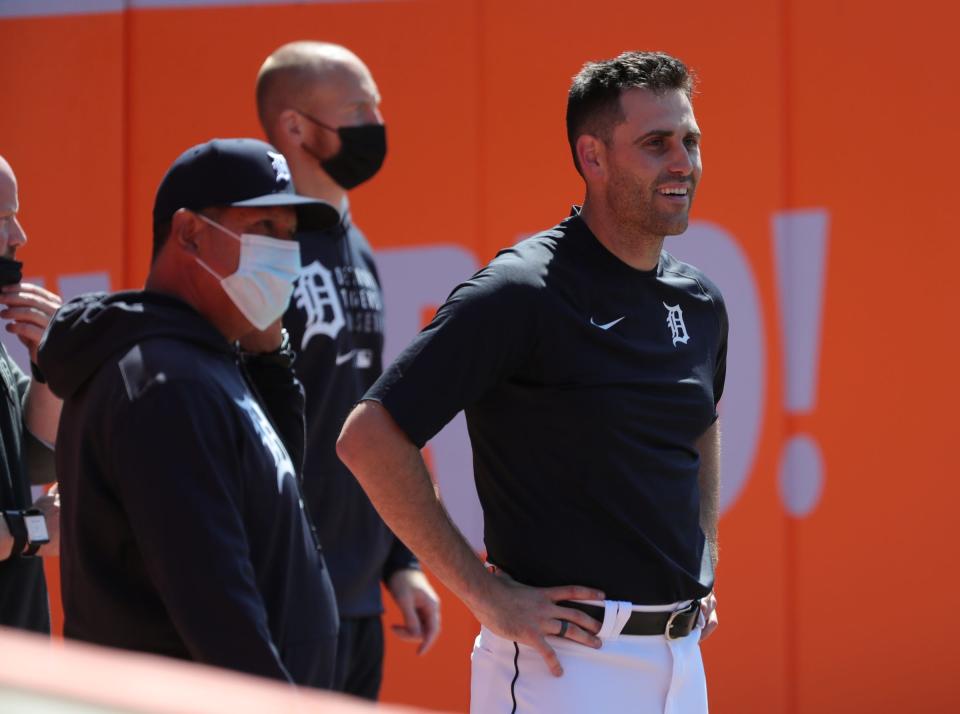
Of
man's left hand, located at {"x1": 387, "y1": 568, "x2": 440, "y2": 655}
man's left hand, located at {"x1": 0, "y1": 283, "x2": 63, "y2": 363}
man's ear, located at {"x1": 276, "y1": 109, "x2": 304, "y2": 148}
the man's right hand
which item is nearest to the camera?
the man's right hand

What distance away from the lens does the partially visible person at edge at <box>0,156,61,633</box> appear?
2803mm

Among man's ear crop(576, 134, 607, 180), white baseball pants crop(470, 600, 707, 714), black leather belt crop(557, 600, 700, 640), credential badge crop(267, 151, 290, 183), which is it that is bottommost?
white baseball pants crop(470, 600, 707, 714)

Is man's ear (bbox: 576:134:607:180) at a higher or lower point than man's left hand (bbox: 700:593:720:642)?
higher

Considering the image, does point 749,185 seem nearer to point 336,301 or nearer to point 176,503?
Result: point 336,301

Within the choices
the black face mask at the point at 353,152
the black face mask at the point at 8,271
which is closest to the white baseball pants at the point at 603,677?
the black face mask at the point at 8,271

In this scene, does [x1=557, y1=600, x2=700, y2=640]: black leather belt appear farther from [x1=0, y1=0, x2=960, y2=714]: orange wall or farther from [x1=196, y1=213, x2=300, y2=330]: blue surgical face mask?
[x1=0, y1=0, x2=960, y2=714]: orange wall

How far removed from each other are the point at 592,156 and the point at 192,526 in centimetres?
121

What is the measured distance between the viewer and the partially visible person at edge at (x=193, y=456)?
1879mm

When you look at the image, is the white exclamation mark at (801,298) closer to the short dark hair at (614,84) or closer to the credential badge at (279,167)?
the short dark hair at (614,84)

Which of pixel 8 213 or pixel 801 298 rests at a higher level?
pixel 8 213

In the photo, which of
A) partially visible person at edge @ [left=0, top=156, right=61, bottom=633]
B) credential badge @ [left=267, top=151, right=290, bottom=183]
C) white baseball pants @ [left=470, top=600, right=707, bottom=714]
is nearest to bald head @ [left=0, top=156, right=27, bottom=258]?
partially visible person at edge @ [left=0, top=156, right=61, bottom=633]

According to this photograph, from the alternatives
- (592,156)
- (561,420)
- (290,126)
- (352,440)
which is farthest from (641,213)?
(290,126)

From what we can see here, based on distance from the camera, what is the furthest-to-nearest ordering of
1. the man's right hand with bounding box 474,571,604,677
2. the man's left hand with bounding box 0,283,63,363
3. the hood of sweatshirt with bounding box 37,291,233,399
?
the man's left hand with bounding box 0,283,63,363, the man's right hand with bounding box 474,571,604,677, the hood of sweatshirt with bounding box 37,291,233,399

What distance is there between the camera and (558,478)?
2.43 meters
